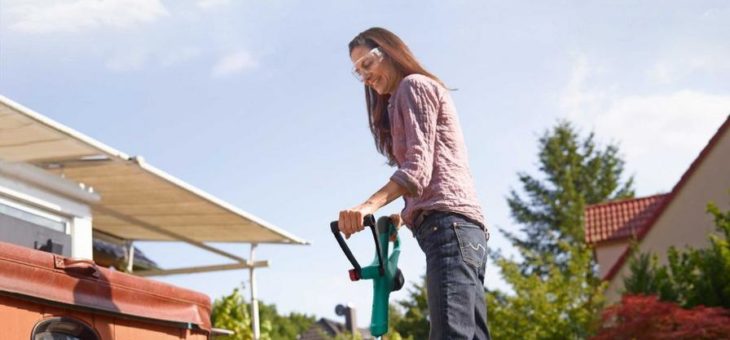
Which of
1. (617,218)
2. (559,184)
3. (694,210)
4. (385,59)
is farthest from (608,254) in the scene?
(385,59)

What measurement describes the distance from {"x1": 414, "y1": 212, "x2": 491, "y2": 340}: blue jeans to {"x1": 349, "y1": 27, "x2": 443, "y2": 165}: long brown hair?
1.22 feet

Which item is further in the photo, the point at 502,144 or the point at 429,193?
the point at 502,144

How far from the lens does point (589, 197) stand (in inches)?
1414

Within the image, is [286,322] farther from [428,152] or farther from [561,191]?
[428,152]

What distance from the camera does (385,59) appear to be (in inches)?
116

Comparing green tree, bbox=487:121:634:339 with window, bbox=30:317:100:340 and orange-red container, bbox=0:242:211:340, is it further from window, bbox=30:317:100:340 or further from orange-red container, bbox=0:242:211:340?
window, bbox=30:317:100:340

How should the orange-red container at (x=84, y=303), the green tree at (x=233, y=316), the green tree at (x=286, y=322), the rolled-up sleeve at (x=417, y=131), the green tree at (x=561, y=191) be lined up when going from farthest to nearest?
the green tree at (x=561, y=191) < the green tree at (x=286, y=322) < the green tree at (x=233, y=316) < the orange-red container at (x=84, y=303) < the rolled-up sleeve at (x=417, y=131)

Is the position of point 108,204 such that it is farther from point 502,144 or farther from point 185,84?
point 502,144

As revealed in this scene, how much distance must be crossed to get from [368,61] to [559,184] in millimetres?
33724

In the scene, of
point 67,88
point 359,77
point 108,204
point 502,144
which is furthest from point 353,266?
point 502,144

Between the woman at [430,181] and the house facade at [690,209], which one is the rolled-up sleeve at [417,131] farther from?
the house facade at [690,209]

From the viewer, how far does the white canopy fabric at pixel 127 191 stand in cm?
651

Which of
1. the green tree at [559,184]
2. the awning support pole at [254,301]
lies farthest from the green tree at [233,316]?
the green tree at [559,184]

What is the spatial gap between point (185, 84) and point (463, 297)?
5350 mm
